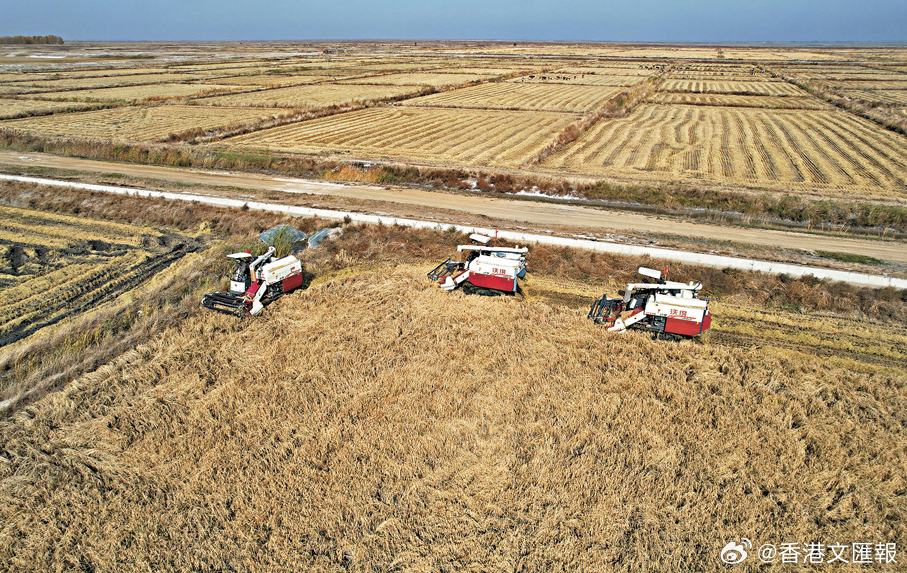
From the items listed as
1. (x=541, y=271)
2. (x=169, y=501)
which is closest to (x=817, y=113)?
(x=541, y=271)

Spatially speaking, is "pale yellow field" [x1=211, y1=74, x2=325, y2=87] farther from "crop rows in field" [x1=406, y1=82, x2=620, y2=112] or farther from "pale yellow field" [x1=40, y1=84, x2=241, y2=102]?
"crop rows in field" [x1=406, y1=82, x2=620, y2=112]

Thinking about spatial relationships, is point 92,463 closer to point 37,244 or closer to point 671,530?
point 671,530

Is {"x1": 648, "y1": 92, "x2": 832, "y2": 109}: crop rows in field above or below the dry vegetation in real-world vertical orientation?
above

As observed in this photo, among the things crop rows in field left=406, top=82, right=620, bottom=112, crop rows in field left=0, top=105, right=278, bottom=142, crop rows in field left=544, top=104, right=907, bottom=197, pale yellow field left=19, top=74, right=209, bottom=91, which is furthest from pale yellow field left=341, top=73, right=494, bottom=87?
crop rows in field left=544, top=104, right=907, bottom=197

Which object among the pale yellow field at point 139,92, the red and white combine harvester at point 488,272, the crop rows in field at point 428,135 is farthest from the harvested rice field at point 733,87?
the red and white combine harvester at point 488,272

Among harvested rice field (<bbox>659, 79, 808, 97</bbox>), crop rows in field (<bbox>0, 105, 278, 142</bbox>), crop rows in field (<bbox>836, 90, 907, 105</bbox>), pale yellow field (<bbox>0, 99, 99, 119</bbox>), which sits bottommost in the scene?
crop rows in field (<bbox>0, 105, 278, 142</bbox>)

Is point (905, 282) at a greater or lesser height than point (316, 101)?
lesser
